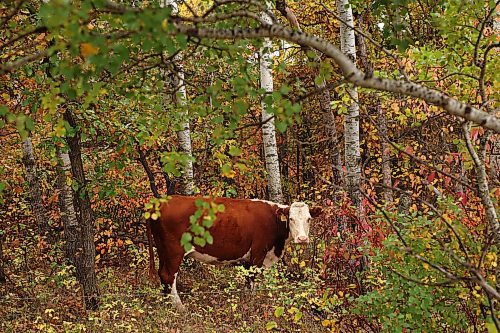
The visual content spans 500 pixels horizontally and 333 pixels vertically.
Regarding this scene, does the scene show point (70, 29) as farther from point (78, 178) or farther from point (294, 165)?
point (294, 165)

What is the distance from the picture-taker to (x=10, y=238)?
12016mm

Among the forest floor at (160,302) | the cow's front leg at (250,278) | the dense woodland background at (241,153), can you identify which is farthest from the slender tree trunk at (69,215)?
the cow's front leg at (250,278)

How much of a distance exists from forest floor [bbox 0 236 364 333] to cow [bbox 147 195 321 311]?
40cm

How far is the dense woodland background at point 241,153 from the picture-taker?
118 inches

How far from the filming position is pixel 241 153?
16.9 feet

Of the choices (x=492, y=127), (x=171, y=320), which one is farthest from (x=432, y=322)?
(x=171, y=320)

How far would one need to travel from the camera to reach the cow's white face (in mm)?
8211

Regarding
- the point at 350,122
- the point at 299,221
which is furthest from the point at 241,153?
the point at 299,221

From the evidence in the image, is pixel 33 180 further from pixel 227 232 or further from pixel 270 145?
pixel 270 145

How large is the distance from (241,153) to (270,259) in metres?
4.24

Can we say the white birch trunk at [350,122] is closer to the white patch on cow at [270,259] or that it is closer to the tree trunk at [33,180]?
the white patch on cow at [270,259]

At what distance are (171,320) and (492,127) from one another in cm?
553

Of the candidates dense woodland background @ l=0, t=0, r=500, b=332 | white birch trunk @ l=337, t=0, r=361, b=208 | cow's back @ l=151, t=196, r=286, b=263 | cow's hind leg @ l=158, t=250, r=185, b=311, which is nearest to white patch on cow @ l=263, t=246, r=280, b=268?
cow's back @ l=151, t=196, r=286, b=263

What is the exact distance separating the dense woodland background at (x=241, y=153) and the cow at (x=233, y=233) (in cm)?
35
